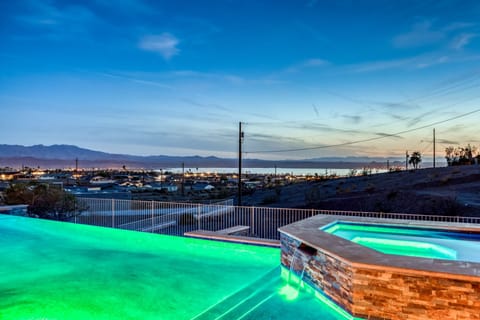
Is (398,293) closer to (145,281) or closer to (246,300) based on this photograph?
(246,300)

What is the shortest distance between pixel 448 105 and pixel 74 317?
22205mm

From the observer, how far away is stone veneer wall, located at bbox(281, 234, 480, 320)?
177 inches

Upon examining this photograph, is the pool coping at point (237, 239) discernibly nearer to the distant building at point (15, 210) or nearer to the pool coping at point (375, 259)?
the pool coping at point (375, 259)

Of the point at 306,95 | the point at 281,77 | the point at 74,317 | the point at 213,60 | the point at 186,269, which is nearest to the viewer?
the point at 74,317

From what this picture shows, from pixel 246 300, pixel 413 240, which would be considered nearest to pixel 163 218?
pixel 246 300

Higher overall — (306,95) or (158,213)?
(306,95)

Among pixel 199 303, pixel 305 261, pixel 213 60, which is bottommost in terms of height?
pixel 199 303

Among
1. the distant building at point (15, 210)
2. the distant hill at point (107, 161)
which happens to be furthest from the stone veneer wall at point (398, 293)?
the distant hill at point (107, 161)

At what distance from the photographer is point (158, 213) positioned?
1584cm

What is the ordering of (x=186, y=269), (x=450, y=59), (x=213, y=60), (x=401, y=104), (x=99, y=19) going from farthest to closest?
(x=401, y=104) < (x=213, y=60) < (x=450, y=59) < (x=99, y=19) < (x=186, y=269)

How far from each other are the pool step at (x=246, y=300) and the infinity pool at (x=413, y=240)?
6.15ft

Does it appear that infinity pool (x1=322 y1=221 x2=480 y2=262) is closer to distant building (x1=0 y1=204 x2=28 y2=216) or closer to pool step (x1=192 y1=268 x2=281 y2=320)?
pool step (x1=192 y1=268 x2=281 y2=320)

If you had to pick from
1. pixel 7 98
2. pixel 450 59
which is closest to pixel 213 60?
pixel 450 59

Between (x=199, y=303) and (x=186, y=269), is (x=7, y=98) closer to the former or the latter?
(x=186, y=269)
